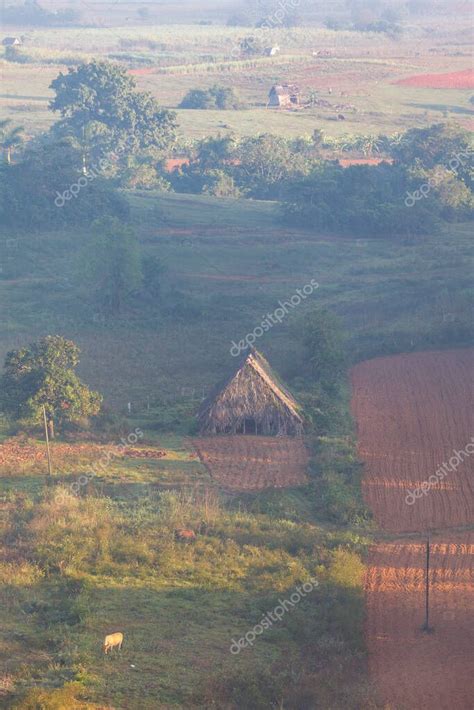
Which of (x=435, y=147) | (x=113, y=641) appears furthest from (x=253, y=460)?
(x=435, y=147)

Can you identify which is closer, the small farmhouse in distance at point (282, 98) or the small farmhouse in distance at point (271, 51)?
the small farmhouse in distance at point (282, 98)

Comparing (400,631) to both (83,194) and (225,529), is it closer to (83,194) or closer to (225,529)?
(225,529)

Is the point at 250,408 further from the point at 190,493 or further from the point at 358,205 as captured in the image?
the point at 358,205

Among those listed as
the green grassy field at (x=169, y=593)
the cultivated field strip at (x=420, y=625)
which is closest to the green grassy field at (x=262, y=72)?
the green grassy field at (x=169, y=593)

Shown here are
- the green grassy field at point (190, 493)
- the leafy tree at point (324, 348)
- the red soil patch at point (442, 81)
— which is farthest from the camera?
the red soil patch at point (442, 81)

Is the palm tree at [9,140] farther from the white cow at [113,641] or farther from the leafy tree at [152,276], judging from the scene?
the white cow at [113,641]

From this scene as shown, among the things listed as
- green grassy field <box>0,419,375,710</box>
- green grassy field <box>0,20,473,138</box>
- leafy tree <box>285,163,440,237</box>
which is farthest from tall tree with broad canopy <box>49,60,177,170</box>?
green grassy field <box>0,419,375,710</box>
